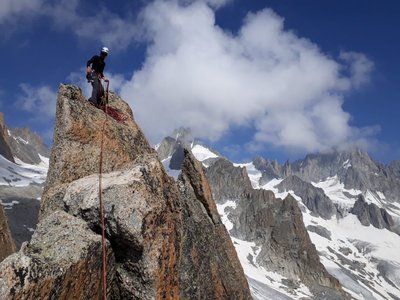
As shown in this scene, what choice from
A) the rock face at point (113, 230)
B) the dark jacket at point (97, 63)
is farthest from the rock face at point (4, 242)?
the dark jacket at point (97, 63)

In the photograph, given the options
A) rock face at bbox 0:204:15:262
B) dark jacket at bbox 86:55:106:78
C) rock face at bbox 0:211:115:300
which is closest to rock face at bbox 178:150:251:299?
rock face at bbox 0:211:115:300

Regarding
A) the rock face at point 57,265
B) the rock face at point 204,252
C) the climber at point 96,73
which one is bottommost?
the rock face at point 57,265

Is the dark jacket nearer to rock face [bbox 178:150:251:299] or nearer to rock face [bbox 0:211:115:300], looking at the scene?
rock face [bbox 178:150:251:299]

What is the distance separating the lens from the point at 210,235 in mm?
21688

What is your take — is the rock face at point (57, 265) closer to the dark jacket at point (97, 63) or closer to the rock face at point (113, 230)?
the rock face at point (113, 230)

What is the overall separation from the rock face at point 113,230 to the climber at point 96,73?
157cm

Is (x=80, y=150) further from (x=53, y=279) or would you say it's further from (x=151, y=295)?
(x=53, y=279)

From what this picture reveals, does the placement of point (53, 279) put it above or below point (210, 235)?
below

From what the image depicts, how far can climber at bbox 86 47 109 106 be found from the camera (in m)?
20.8

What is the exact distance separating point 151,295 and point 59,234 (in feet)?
9.86

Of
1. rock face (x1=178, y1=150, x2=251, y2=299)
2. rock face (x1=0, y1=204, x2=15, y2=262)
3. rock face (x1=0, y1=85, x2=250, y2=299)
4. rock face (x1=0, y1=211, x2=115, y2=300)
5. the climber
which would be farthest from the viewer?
rock face (x1=0, y1=204, x2=15, y2=262)

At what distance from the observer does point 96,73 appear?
21047 mm

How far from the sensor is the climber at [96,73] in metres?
20.8

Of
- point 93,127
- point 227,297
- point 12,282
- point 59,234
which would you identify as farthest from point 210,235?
point 12,282
